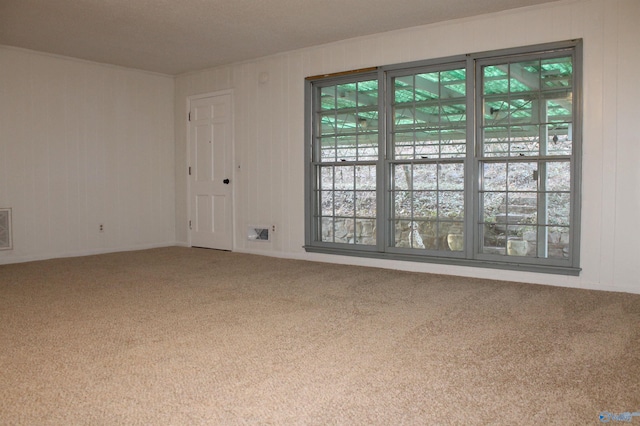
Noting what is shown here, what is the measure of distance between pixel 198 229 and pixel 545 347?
5202 mm

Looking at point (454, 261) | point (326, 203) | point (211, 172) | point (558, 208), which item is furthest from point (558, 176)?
point (211, 172)

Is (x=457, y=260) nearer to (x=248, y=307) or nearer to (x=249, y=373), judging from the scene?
(x=248, y=307)

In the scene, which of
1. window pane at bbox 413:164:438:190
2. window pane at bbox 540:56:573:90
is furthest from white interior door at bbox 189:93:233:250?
window pane at bbox 540:56:573:90

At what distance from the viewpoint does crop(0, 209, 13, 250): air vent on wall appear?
5.64 meters

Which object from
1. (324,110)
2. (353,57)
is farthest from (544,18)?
(324,110)

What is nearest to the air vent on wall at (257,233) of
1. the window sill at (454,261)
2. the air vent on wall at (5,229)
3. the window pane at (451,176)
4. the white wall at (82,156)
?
the window sill at (454,261)

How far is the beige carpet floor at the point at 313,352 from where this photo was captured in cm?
195

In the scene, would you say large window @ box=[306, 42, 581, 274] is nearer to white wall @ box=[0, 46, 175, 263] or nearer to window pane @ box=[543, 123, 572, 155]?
window pane @ box=[543, 123, 572, 155]

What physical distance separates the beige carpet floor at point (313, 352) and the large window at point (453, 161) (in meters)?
0.51

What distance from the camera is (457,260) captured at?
4824 millimetres

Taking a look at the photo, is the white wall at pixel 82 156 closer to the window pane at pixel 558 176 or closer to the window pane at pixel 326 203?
the window pane at pixel 326 203

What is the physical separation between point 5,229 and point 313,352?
4612 mm

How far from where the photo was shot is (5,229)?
5.66 metres

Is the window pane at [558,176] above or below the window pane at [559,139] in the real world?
below
